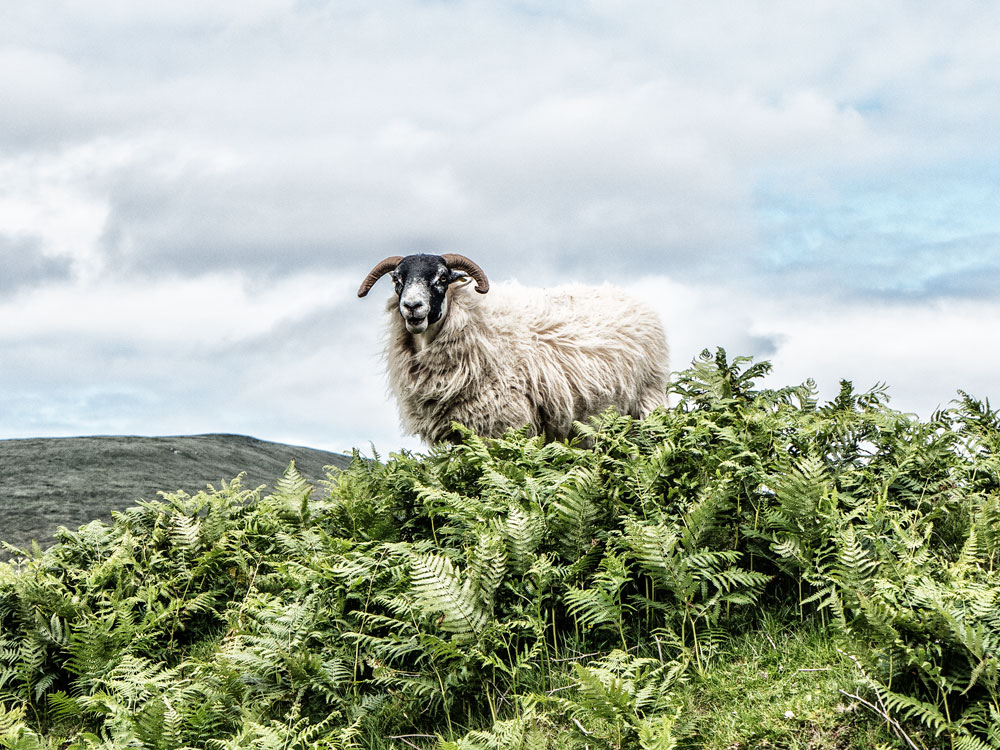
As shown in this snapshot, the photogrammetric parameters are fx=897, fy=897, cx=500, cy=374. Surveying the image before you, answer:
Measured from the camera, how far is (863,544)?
219 inches

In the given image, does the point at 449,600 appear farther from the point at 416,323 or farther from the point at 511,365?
the point at 511,365

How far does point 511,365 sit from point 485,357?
323 millimetres

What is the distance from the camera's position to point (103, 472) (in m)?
13.1

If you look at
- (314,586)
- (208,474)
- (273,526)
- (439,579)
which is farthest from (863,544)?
(208,474)

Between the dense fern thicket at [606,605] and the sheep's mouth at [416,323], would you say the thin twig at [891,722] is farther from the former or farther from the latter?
the sheep's mouth at [416,323]

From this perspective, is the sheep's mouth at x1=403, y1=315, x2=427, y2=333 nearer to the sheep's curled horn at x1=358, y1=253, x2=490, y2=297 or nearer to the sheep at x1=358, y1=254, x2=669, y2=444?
the sheep at x1=358, y1=254, x2=669, y2=444

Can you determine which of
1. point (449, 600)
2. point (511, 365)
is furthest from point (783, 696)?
point (511, 365)

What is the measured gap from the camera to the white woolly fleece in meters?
10.1

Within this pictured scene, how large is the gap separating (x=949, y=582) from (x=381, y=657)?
328cm

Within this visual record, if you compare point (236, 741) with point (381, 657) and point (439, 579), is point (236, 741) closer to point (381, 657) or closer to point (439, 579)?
point (381, 657)

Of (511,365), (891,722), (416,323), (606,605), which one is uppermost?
(416,323)

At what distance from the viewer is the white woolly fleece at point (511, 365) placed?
33.3ft

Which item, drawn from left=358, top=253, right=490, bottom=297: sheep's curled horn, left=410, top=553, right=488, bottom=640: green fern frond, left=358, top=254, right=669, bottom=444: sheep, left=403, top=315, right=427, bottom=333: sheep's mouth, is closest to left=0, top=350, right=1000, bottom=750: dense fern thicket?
left=410, top=553, right=488, bottom=640: green fern frond

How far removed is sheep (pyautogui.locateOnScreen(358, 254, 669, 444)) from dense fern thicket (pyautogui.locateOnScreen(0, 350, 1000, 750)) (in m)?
2.70
